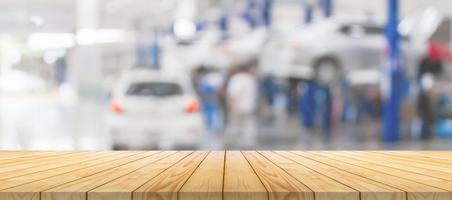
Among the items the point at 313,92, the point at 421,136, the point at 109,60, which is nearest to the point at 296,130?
the point at 313,92

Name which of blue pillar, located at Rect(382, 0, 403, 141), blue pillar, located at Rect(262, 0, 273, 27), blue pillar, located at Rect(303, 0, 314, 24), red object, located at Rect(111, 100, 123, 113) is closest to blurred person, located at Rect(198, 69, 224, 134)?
blue pillar, located at Rect(262, 0, 273, 27)

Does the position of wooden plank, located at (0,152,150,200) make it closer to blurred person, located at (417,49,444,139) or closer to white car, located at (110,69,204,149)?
white car, located at (110,69,204,149)

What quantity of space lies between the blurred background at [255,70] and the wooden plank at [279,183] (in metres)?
4.04

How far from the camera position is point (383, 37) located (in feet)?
18.2

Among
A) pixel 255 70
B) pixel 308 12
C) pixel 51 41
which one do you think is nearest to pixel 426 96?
pixel 308 12

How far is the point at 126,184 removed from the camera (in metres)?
0.92

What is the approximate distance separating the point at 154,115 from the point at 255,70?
1.23 m

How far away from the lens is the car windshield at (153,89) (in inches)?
191

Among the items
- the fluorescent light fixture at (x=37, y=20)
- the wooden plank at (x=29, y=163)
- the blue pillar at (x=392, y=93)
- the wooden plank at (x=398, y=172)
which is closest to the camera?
the wooden plank at (x=398, y=172)

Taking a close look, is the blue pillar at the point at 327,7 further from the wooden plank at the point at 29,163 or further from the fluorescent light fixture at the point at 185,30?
the wooden plank at the point at 29,163

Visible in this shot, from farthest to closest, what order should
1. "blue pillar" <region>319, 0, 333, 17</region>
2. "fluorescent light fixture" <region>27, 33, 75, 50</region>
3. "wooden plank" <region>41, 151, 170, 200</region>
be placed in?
"fluorescent light fixture" <region>27, 33, 75, 50</region>
"blue pillar" <region>319, 0, 333, 17</region>
"wooden plank" <region>41, 151, 170, 200</region>

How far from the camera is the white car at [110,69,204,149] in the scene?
4.88 m

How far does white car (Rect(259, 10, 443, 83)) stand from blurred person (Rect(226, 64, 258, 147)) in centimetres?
19

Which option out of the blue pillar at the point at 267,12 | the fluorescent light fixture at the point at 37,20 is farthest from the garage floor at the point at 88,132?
the blue pillar at the point at 267,12
